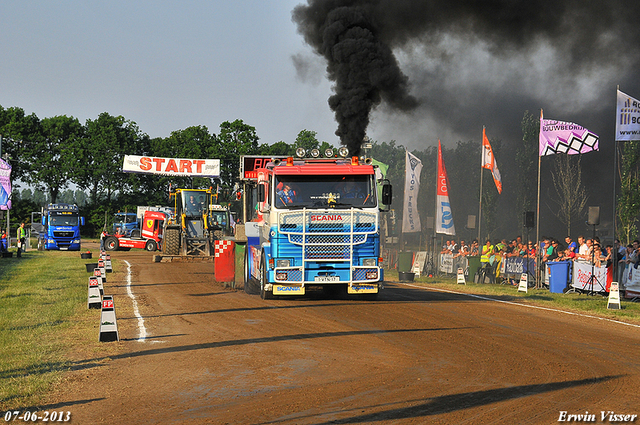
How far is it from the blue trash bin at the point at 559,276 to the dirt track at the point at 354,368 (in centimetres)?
683

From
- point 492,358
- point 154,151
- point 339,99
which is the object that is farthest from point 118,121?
point 492,358

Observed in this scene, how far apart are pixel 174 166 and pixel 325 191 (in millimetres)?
34953

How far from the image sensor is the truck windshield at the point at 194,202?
3512cm

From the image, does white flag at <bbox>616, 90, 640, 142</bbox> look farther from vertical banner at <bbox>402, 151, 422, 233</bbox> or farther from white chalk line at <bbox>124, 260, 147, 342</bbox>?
white chalk line at <bbox>124, 260, 147, 342</bbox>

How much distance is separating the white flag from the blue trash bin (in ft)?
13.8

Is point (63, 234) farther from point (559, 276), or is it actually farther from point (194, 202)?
point (559, 276)

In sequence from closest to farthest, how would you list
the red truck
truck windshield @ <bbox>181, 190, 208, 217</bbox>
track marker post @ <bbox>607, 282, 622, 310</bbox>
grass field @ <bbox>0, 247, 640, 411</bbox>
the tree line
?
grass field @ <bbox>0, 247, 640, 411</bbox>
track marker post @ <bbox>607, 282, 622, 310</bbox>
truck windshield @ <bbox>181, 190, 208, 217</bbox>
the red truck
the tree line

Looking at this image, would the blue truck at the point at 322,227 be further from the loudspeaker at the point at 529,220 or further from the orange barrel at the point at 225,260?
the loudspeaker at the point at 529,220

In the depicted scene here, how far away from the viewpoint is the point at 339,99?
938 inches

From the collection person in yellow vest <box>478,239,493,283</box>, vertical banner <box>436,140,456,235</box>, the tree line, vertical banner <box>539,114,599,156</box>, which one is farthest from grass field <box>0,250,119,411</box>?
the tree line

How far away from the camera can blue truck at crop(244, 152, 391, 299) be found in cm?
1488

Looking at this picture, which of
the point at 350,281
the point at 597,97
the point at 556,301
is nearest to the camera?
the point at 350,281

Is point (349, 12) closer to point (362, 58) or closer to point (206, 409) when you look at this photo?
point (362, 58)

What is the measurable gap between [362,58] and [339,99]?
65.6 inches
